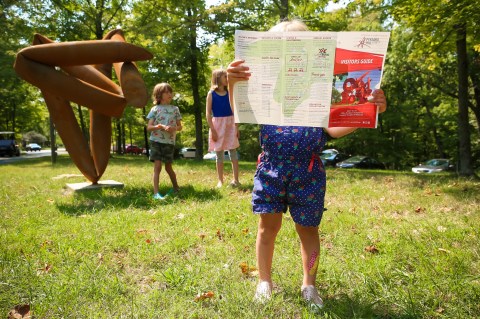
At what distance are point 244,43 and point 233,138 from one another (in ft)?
13.8

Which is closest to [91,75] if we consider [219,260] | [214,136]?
[214,136]

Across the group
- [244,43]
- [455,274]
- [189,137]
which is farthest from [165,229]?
[189,137]

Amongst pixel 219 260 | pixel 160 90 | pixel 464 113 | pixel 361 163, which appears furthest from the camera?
pixel 361 163

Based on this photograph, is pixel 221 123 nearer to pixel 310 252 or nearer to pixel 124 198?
pixel 124 198

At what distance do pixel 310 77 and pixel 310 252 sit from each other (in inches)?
45.2

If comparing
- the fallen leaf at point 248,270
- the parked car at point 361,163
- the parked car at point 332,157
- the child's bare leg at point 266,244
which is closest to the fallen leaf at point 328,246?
the fallen leaf at point 248,270

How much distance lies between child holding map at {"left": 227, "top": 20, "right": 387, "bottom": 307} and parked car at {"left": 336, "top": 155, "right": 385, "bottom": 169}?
25818 millimetres

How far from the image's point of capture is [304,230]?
8.07 ft

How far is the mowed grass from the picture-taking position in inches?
91.9

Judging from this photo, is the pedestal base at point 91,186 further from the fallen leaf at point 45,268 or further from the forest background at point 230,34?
the forest background at point 230,34

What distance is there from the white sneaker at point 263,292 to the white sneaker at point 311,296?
9.1 inches

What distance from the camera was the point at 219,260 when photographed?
3.15 meters

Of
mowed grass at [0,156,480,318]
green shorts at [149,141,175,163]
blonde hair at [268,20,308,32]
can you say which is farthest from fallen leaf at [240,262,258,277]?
green shorts at [149,141,175,163]

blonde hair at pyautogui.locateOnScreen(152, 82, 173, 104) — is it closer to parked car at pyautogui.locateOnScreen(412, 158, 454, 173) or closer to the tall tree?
the tall tree
